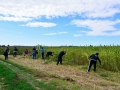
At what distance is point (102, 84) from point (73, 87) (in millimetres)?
2623

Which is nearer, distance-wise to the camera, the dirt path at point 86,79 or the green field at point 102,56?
the dirt path at point 86,79

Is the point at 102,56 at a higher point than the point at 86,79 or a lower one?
higher

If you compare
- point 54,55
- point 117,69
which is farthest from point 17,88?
point 54,55

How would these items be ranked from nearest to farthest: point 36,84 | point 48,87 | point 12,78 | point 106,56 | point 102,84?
point 48,87 < point 36,84 < point 102,84 < point 12,78 < point 106,56

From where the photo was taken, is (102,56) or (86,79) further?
(102,56)

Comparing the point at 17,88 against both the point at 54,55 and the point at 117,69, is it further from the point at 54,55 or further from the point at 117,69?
the point at 54,55

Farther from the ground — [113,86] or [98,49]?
[98,49]

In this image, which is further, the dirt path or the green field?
the green field

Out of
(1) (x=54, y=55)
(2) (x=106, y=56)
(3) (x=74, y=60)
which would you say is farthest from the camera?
(1) (x=54, y=55)

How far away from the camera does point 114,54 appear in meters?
23.5

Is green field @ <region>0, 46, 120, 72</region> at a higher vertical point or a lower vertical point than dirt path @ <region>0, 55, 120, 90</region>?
higher

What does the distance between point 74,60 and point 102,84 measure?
14.9m

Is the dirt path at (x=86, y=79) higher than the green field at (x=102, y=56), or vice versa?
the green field at (x=102, y=56)

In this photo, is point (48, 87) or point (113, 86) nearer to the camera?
point (48, 87)
